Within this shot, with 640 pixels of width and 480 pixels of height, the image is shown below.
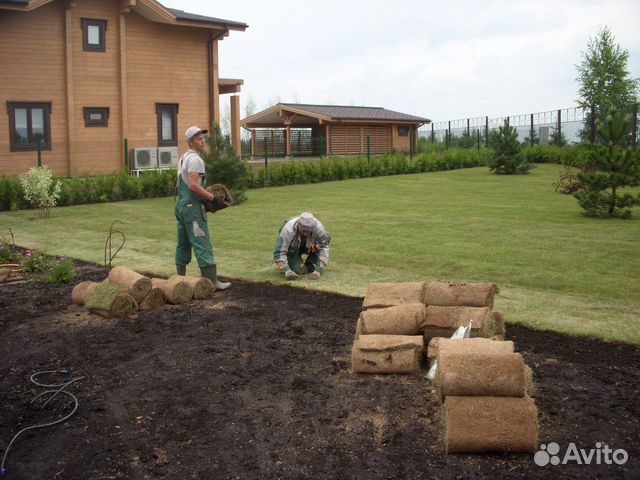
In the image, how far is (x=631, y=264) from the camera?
10281mm

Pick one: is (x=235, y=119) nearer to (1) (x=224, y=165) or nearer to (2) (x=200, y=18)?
(2) (x=200, y=18)

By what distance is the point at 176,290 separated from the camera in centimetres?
823

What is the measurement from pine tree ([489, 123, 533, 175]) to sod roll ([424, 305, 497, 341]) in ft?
81.9

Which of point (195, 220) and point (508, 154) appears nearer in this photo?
point (195, 220)

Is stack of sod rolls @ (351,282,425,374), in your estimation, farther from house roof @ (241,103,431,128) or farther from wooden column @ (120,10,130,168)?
house roof @ (241,103,431,128)

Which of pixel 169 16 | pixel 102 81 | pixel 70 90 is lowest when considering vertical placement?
pixel 70 90

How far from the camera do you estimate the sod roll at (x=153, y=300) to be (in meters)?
8.01

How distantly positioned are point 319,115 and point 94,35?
47.9 feet

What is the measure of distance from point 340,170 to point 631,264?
19305mm

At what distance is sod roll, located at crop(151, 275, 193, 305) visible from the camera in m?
8.22

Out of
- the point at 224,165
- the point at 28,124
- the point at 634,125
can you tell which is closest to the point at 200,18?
the point at 28,124

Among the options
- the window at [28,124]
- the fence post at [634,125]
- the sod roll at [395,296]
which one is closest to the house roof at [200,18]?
the window at [28,124]

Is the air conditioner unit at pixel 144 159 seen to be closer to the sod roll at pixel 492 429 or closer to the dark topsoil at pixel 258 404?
the dark topsoil at pixel 258 404

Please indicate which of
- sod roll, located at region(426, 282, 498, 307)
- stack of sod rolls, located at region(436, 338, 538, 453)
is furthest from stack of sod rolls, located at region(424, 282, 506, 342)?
stack of sod rolls, located at region(436, 338, 538, 453)
